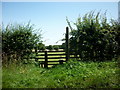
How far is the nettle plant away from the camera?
1020 cm

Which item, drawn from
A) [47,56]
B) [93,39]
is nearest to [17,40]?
[47,56]

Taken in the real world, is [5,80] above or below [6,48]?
below

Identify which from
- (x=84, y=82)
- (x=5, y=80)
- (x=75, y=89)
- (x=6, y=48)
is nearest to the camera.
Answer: (x=75, y=89)

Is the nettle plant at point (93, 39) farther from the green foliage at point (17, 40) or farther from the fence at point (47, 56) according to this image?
the green foliage at point (17, 40)

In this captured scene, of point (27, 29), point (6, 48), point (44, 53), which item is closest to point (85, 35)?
point (44, 53)

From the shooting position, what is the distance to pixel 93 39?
33.6ft

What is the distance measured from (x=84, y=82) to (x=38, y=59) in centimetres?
554

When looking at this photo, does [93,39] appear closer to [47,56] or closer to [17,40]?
[47,56]

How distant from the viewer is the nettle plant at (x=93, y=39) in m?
10.2

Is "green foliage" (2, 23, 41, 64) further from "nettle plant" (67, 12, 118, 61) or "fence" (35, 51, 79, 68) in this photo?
"nettle plant" (67, 12, 118, 61)

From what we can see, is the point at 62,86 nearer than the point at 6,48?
Yes

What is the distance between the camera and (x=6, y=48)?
10.0m

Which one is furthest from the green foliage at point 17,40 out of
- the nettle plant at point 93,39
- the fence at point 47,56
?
the nettle plant at point 93,39

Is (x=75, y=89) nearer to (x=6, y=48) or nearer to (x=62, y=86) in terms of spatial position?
(x=62, y=86)
